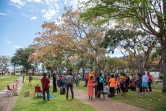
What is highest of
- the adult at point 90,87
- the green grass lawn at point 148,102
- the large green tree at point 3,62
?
the large green tree at point 3,62

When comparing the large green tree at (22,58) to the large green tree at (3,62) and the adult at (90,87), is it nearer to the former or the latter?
the large green tree at (3,62)

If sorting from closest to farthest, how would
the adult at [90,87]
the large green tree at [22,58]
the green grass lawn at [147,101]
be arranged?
the green grass lawn at [147,101] < the adult at [90,87] < the large green tree at [22,58]

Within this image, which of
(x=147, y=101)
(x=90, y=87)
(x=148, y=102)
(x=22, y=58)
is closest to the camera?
(x=148, y=102)

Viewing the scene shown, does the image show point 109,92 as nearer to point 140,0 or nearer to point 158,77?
point 140,0

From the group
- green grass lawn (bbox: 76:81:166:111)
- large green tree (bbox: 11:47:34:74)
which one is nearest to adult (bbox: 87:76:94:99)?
green grass lawn (bbox: 76:81:166:111)

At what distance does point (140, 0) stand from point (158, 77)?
32.3 meters

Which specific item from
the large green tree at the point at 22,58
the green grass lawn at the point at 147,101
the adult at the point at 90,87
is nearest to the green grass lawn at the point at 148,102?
the green grass lawn at the point at 147,101

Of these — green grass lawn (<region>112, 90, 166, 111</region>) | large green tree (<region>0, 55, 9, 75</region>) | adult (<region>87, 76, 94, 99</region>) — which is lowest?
green grass lawn (<region>112, 90, 166, 111</region>)

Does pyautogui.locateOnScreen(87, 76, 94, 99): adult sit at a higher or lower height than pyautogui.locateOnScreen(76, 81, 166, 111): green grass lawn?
higher

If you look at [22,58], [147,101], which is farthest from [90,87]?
[22,58]

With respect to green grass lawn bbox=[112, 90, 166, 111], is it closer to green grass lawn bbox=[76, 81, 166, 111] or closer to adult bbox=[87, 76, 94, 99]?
green grass lawn bbox=[76, 81, 166, 111]

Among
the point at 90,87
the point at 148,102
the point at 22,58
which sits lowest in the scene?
A: the point at 148,102

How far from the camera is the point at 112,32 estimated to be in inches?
1022

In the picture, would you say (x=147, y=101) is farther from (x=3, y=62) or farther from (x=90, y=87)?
(x=3, y=62)
